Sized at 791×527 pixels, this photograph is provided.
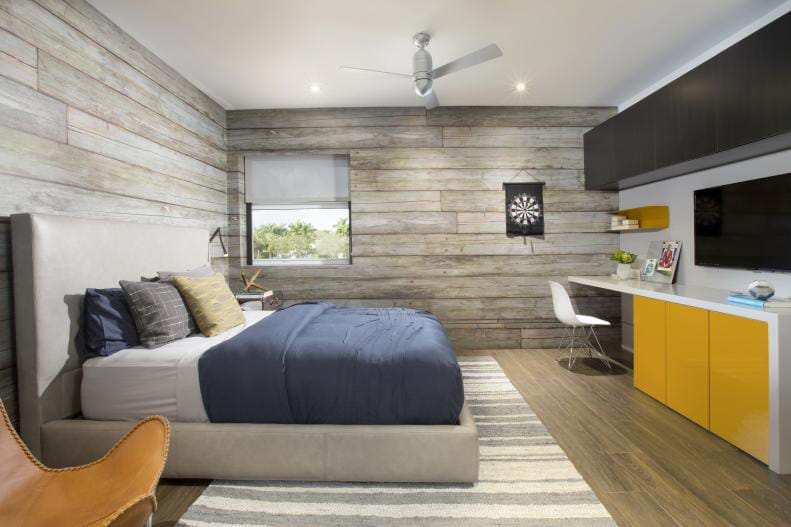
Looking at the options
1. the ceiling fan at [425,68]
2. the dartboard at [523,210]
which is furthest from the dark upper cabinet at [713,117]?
the ceiling fan at [425,68]

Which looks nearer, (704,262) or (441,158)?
(704,262)

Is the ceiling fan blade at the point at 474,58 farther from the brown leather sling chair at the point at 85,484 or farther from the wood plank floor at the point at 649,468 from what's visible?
the brown leather sling chair at the point at 85,484

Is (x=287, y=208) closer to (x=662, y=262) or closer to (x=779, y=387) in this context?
(x=662, y=262)

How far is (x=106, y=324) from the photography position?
6.68 ft

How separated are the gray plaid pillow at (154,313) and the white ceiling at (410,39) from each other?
1.77 metres

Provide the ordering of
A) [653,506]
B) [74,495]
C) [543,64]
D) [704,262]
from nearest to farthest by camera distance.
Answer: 1. [74,495]
2. [653,506]
3. [704,262]
4. [543,64]

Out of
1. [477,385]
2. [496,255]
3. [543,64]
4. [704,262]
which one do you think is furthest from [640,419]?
[543,64]

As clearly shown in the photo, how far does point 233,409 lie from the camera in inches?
73.3

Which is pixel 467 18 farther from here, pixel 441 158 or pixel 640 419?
pixel 640 419

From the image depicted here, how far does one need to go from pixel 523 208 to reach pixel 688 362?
83.8 inches

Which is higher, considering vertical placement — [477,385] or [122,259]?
[122,259]

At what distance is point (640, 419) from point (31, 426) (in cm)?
346

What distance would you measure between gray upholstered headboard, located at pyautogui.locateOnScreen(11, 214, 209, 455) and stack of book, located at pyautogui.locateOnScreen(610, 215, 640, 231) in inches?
169

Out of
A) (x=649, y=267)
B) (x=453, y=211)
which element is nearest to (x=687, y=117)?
(x=649, y=267)
